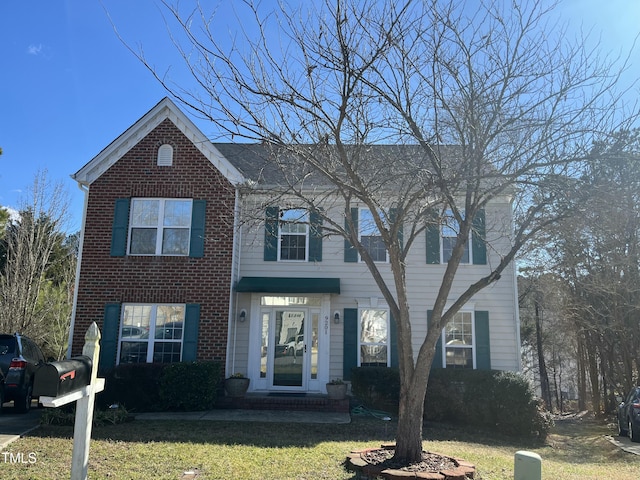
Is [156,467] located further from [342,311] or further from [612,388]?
[612,388]

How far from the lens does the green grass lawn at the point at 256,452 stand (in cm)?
598

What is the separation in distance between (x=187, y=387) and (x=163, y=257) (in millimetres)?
3364

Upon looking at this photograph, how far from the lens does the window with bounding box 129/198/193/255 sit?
12.8m

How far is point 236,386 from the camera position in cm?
1182

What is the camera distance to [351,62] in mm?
6242

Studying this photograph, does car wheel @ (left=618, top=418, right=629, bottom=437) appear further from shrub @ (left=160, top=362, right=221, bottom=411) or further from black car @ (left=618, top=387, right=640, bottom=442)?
shrub @ (left=160, top=362, right=221, bottom=411)

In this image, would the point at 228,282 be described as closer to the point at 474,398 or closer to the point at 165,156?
the point at 165,156

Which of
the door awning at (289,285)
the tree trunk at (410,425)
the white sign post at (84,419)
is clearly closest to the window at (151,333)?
the door awning at (289,285)

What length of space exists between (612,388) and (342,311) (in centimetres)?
1250

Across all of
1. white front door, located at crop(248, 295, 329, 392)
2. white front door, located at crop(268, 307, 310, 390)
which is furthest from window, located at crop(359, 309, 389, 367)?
white front door, located at crop(268, 307, 310, 390)

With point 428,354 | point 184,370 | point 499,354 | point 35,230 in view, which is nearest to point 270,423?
point 184,370

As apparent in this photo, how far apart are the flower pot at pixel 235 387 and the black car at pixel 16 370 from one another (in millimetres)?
4010

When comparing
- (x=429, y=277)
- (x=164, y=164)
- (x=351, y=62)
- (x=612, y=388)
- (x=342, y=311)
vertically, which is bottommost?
(x=612, y=388)

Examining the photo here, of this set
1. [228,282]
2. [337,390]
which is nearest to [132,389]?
[228,282]
